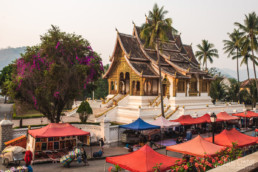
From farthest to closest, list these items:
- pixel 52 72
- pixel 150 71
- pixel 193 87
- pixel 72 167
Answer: pixel 193 87 → pixel 150 71 → pixel 52 72 → pixel 72 167

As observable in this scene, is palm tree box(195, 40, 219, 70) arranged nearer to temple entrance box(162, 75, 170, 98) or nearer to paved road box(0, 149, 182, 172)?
temple entrance box(162, 75, 170, 98)

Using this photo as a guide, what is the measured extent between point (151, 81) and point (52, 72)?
61.0 ft

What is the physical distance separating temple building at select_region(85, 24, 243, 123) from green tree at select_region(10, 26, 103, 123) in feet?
31.7

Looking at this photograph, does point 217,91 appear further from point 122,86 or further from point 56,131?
point 56,131

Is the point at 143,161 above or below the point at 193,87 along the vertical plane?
below

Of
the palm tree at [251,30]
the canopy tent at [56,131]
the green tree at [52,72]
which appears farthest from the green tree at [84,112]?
the palm tree at [251,30]

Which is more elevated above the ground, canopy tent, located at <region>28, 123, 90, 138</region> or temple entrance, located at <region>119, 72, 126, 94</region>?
temple entrance, located at <region>119, 72, 126, 94</region>

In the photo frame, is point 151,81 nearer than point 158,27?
No

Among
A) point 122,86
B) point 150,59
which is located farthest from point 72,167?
point 122,86

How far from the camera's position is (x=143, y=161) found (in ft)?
28.4

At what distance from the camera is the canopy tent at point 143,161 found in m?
8.38

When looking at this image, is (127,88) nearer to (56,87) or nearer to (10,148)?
(56,87)

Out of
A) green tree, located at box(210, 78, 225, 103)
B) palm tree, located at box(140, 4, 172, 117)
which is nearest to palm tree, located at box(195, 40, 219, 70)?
green tree, located at box(210, 78, 225, 103)

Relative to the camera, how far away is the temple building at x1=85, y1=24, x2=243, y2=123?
30.5 metres
